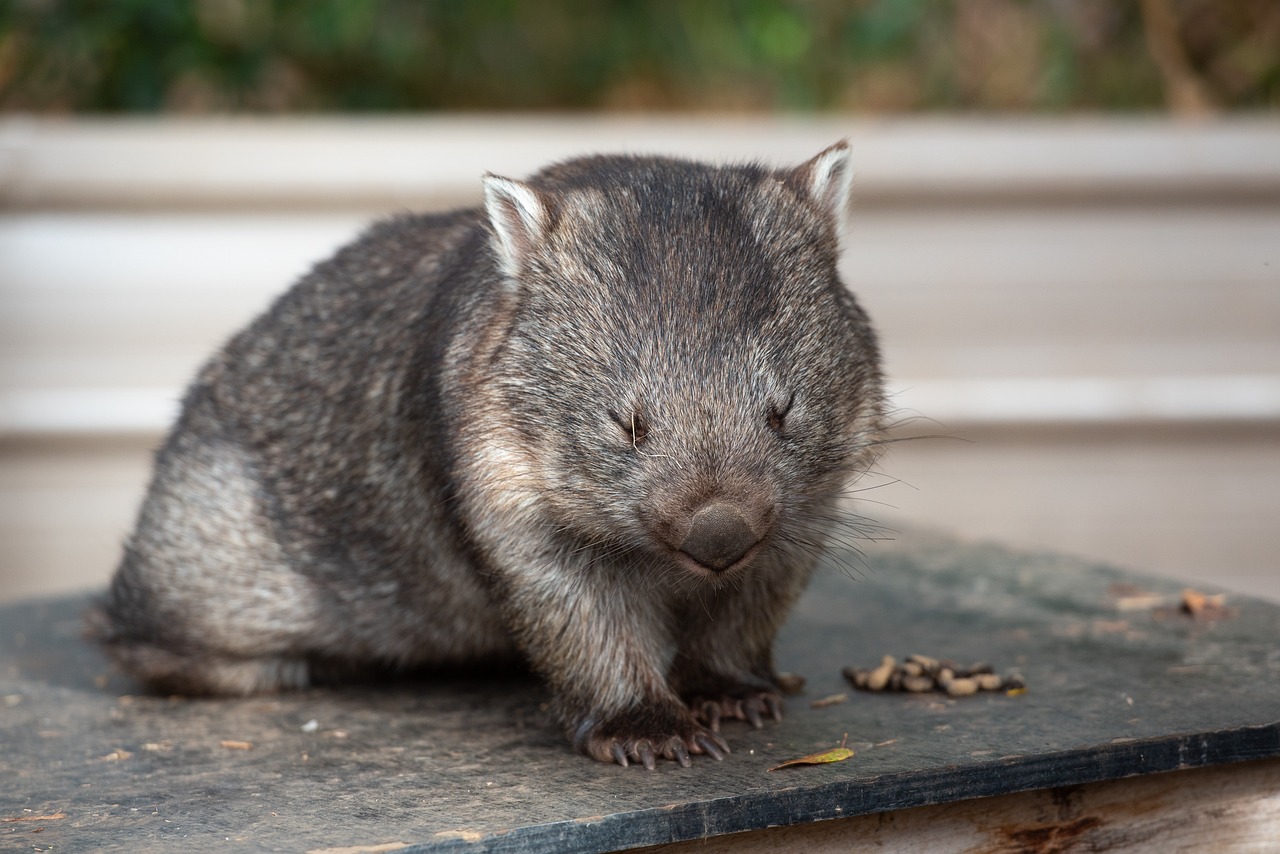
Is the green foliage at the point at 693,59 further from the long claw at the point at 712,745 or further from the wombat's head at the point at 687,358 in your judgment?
the long claw at the point at 712,745

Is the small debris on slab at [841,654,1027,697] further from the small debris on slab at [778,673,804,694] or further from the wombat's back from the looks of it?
the wombat's back

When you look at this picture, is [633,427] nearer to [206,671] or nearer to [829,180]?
[829,180]

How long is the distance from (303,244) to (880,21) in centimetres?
273

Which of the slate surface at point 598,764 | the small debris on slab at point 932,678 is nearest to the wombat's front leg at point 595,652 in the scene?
the slate surface at point 598,764

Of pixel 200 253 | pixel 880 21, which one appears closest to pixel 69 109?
pixel 200 253

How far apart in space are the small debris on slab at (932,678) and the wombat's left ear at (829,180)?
2.85 ft

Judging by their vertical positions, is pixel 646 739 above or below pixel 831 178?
below

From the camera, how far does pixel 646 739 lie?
8.46 ft

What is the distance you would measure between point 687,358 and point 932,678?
36.9 inches

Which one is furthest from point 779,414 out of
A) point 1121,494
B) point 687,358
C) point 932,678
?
→ point 1121,494

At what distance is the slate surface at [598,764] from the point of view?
230 cm

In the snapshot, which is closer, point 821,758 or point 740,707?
point 821,758

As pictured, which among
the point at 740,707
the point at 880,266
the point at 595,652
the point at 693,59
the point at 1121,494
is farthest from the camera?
→ the point at 693,59

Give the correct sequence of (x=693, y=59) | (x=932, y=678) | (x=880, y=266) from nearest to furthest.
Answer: (x=932, y=678) → (x=880, y=266) → (x=693, y=59)
